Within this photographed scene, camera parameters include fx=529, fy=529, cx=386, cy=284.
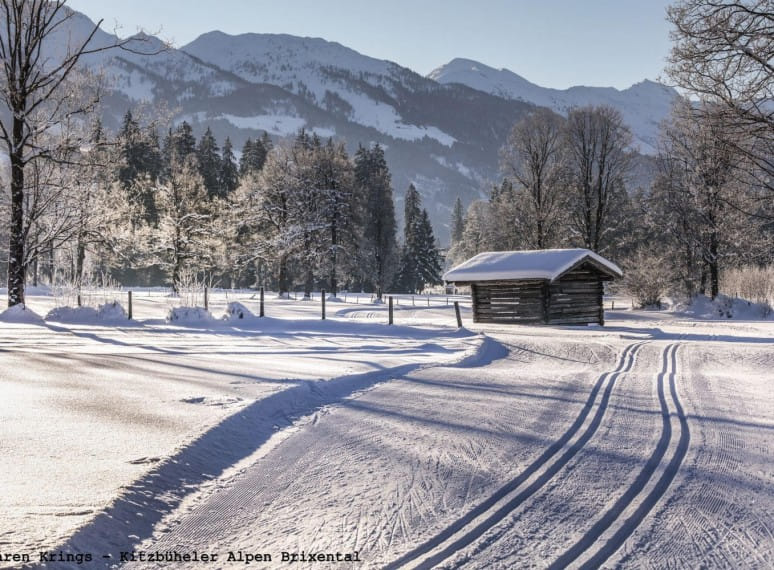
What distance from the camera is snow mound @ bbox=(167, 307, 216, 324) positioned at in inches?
689

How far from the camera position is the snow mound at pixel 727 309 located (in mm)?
25359

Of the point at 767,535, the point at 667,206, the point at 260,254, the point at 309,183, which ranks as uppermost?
the point at 309,183

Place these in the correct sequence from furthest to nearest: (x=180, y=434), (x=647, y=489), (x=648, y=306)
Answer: (x=648, y=306), (x=180, y=434), (x=647, y=489)

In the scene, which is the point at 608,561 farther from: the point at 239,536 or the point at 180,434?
the point at 180,434

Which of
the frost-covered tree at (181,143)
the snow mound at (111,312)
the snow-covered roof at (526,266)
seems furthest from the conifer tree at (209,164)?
the snow mound at (111,312)

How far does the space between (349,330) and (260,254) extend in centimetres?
2335

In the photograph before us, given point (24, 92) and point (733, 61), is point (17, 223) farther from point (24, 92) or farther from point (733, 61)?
point (733, 61)

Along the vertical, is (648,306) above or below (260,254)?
below

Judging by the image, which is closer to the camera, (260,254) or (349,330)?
(349,330)

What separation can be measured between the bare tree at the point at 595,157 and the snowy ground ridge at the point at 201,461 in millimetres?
33291

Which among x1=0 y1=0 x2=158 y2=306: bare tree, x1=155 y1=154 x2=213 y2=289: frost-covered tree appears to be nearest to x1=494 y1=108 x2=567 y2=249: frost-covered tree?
x1=155 y1=154 x2=213 y2=289: frost-covered tree

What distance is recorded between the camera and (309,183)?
1537 inches

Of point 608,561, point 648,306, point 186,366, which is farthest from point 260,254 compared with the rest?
point 608,561

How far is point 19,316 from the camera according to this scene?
16.3 m
